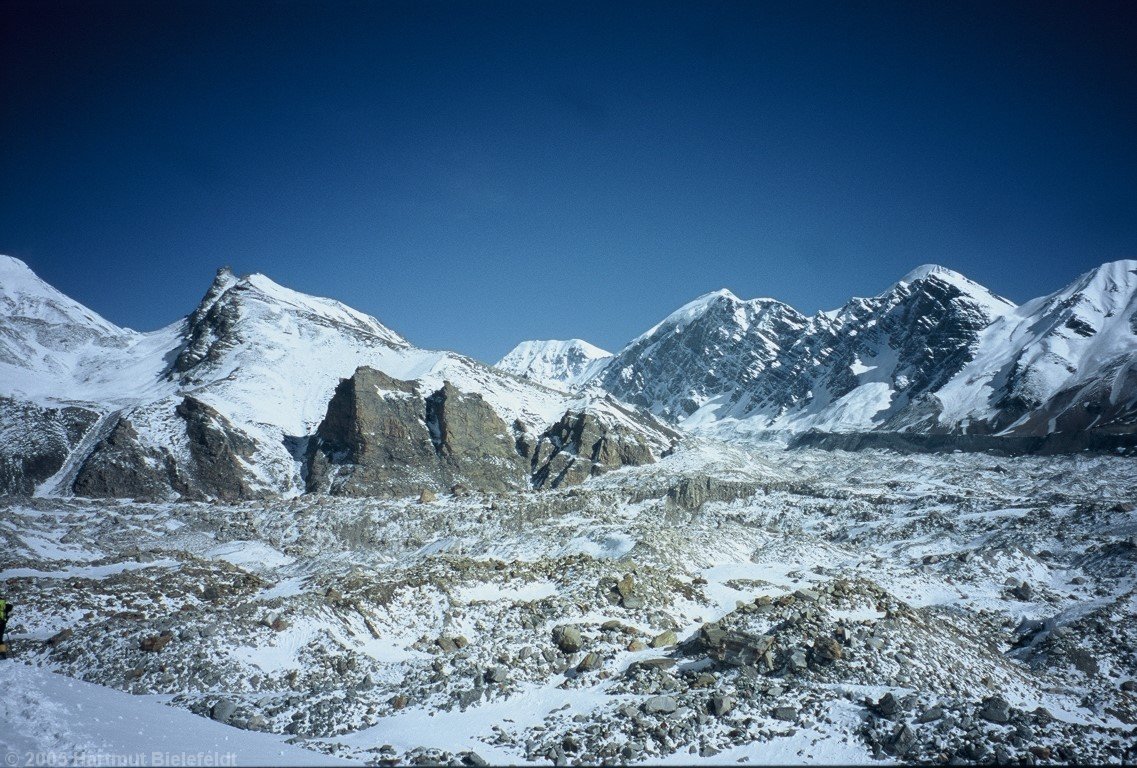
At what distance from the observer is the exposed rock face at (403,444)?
5844cm

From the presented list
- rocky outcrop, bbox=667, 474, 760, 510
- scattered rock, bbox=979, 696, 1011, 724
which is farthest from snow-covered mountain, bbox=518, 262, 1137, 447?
scattered rock, bbox=979, 696, 1011, 724

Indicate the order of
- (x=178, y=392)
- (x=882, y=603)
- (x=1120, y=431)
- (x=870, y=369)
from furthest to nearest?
(x=870, y=369)
(x=1120, y=431)
(x=178, y=392)
(x=882, y=603)

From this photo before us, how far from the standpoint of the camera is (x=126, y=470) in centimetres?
5228

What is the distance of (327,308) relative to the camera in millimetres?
117000

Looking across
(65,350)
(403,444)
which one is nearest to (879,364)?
(403,444)

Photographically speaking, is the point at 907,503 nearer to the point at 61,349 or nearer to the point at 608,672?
the point at 608,672

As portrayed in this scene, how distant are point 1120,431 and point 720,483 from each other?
64.6m

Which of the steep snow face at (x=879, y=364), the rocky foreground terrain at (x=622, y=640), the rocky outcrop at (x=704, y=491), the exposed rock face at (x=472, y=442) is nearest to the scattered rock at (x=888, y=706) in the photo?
the rocky foreground terrain at (x=622, y=640)

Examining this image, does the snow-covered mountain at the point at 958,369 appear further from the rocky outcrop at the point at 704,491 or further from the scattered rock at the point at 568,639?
the scattered rock at the point at 568,639

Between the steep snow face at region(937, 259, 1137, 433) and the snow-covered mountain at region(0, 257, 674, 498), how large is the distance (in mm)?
66358

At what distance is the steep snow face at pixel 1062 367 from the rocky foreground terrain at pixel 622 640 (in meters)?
70.9

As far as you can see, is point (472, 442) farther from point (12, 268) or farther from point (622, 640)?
point (12, 268)

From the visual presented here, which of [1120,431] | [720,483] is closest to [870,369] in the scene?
[1120,431]

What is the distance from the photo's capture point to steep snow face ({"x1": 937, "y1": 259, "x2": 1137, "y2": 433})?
3607 inches
